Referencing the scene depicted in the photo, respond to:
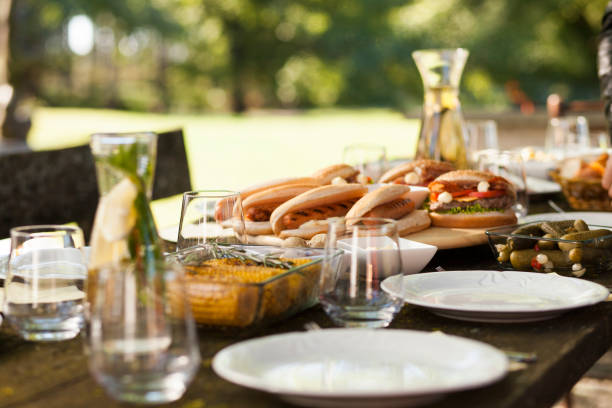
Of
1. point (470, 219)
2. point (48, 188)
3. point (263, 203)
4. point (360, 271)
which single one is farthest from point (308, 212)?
point (48, 188)

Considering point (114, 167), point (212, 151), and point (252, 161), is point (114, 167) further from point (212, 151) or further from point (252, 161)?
point (212, 151)

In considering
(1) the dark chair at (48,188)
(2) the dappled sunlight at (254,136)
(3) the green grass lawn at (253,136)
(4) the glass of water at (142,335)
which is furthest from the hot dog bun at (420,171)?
(2) the dappled sunlight at (254,136)

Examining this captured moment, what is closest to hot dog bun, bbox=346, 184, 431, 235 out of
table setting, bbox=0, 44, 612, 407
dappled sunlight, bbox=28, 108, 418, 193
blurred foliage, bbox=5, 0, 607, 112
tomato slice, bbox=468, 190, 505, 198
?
table setting, bbox=0, 44, 612, 407

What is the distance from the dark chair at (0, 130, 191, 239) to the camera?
9.21ft

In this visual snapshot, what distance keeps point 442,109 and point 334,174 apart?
65cm

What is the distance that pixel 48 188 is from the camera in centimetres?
296

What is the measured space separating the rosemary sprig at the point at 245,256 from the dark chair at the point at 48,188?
152 centimetres

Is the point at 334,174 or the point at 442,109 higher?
the point at 442,109

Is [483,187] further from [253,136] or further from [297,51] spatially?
[297,51]

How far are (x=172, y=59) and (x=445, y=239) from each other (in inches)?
1144

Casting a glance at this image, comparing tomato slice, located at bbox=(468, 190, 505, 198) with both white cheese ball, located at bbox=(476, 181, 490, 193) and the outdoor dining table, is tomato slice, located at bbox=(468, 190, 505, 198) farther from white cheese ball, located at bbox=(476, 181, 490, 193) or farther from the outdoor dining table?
the outdoor dining table

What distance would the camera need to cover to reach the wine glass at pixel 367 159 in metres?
2.63

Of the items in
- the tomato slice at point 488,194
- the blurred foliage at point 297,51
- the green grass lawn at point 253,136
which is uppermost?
the blurred foliage at point 297,51

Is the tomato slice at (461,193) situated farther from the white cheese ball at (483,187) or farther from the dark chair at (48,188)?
the dark chair at (48,188)
